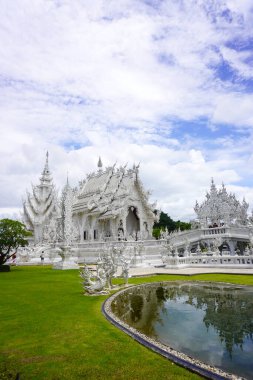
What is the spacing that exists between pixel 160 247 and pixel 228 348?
1874cm

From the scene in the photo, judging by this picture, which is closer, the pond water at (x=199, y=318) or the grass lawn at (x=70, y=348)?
A: the grass lawn at (x=70, y=348)

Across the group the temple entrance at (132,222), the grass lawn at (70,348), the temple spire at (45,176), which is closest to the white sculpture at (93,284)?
the grass lawn at (70,348)

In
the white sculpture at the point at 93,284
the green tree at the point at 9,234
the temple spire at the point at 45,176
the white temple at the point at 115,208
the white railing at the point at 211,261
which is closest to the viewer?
the white sculpture at the point at 93,284

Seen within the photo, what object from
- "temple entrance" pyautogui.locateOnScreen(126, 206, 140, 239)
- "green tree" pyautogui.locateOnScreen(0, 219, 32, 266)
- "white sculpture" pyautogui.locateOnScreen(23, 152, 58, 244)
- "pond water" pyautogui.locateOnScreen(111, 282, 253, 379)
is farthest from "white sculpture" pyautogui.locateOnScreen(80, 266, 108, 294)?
"white sculpture" pyautogui.locateOnScreen(23, 152, 58, 244)

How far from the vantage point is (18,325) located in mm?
6152

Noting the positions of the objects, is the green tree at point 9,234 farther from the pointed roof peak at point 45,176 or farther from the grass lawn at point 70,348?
the pointed roof peak at point 45,176

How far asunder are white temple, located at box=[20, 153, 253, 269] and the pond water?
10477 mm

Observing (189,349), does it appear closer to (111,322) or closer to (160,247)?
(111,322)

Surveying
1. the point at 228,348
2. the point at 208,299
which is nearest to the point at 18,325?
the point at 228,348

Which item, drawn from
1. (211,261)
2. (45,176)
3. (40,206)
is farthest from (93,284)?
(45,176)

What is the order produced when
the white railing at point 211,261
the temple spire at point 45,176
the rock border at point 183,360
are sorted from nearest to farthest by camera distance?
1. the rock border at point 183,360
2. the white railing at point 211,261
3. the temple spire at point 45,176

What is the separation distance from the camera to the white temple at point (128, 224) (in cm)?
2371

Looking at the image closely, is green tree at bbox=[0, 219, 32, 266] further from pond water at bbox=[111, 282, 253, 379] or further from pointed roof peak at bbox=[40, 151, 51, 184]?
pointed roof peak at bbox=[40, 151, 51, 184]

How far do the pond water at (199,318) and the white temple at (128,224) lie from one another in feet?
34.4
